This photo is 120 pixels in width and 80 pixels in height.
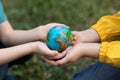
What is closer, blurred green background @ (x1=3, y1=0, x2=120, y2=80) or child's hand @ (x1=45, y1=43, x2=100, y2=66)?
child's hand @ (x1=45, y1=43, x2=100, y2=66)

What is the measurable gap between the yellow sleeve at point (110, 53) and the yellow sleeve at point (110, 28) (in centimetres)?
22

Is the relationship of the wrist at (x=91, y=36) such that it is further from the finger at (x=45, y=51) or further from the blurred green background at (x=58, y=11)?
the blurred green background at (x=58, y=11)

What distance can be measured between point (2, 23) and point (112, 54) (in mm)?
622

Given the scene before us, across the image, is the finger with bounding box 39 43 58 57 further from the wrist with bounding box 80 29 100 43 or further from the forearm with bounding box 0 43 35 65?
the wrist with bounding box 80 29 100 43

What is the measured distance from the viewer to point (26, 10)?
282 centimetres

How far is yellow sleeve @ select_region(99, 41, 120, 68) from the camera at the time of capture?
143cm

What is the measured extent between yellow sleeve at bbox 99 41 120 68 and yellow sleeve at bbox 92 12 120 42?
0.73ft

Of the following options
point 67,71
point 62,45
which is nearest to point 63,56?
point 62,45

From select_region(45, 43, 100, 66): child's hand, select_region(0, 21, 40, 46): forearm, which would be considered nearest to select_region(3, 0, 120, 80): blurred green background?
select_region(0, 21, 40, 46): forearm

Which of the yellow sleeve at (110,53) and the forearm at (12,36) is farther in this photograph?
the forearm at (12,36)

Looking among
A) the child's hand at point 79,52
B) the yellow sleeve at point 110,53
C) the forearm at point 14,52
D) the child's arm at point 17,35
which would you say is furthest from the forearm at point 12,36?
the yellow sleeve at point 110,53

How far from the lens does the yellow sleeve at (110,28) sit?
170 cm

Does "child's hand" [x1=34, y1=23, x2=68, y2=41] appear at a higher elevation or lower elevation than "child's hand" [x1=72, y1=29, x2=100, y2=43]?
higher

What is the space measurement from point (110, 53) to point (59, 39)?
22 cm
